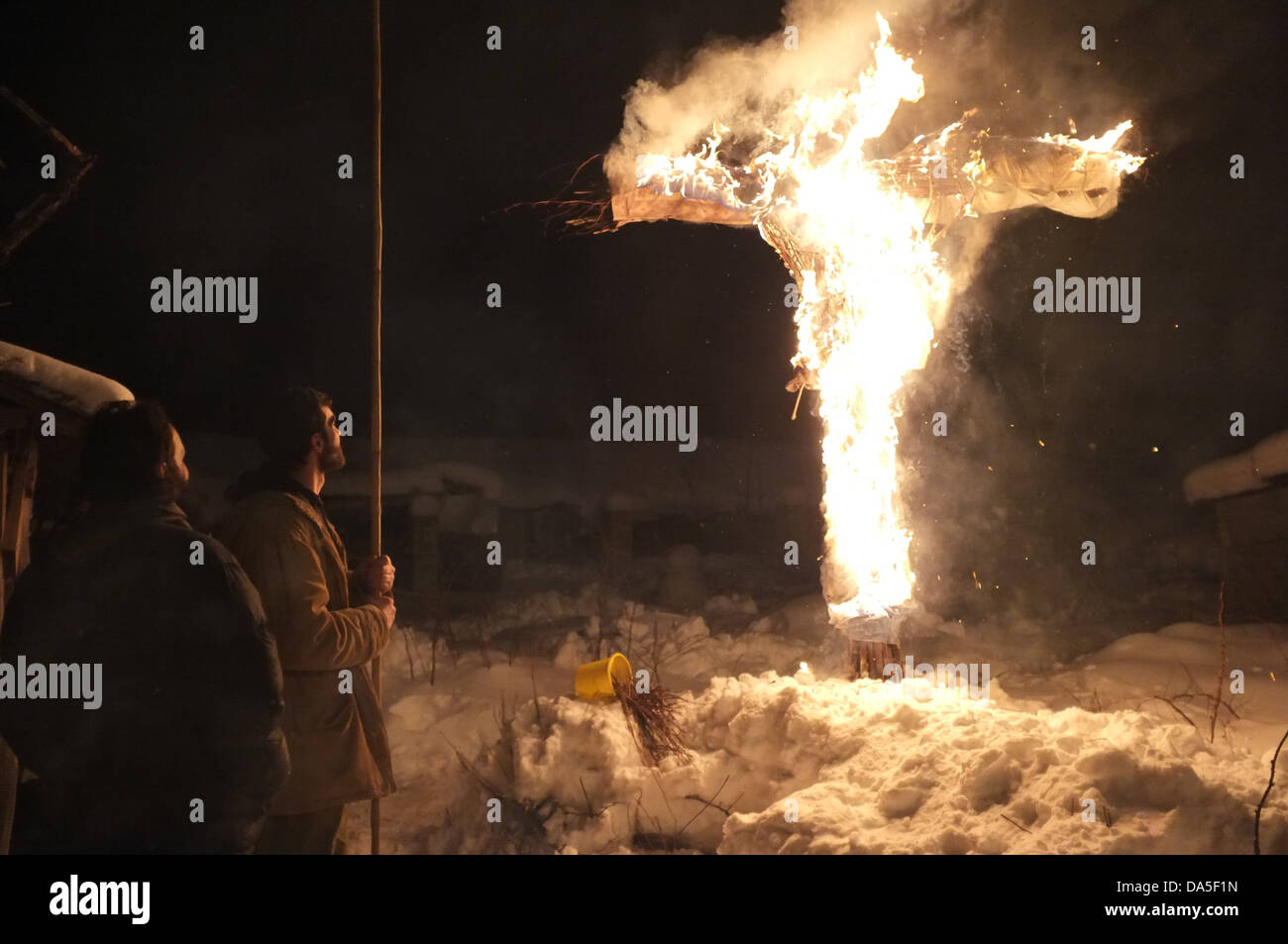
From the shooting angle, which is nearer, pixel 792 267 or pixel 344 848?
pixel 344 848

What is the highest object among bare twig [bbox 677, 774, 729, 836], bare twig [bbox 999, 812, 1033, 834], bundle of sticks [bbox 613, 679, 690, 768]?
bundle of sticks [bbox 613, 679, 690, 768]

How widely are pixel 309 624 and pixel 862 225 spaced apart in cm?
489

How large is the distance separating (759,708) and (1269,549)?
8.35 meters

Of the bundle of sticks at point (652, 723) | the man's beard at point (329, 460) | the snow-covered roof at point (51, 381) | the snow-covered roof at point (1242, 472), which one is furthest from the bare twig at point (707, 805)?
the snow-covered roof at point (1242, 472)

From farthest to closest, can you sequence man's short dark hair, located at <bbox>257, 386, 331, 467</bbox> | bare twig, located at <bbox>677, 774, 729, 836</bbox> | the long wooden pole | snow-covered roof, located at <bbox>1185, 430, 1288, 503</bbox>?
snow-covered roof, located at <bbox>1185, 430, 1288, 503</bbox>
bare twig, located at <bbox>677, 774, 729, 836</bbox>
the long wooden pole
man's short dark hair, located at <bbox>257, 386, 331, 467</bbox>

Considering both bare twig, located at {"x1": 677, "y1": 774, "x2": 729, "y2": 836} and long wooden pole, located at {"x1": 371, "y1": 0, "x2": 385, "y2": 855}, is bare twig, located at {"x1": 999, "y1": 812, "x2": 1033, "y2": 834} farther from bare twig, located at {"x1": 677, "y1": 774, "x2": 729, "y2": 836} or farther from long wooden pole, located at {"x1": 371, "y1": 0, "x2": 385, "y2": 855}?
long wooden pole, located at {"x1": 371, "y1": 0, "x2": 385, "y2": 855}

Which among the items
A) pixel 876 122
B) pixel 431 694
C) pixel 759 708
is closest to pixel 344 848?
pixel 759 708

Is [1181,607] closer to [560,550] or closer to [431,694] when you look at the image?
[560,550]

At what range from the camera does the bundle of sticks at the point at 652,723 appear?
20.0 ft

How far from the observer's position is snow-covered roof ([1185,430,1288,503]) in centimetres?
1050

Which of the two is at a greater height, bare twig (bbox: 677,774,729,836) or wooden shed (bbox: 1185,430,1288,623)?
wooden shed (bbox: 1185,430,1288,623)

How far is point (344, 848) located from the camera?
415cm

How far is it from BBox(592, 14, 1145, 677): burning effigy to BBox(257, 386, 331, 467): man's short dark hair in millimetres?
3759

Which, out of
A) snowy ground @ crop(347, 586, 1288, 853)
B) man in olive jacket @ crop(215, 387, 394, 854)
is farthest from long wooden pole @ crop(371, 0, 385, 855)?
snowy ground @ crop(347, 586, 1288, 853)
